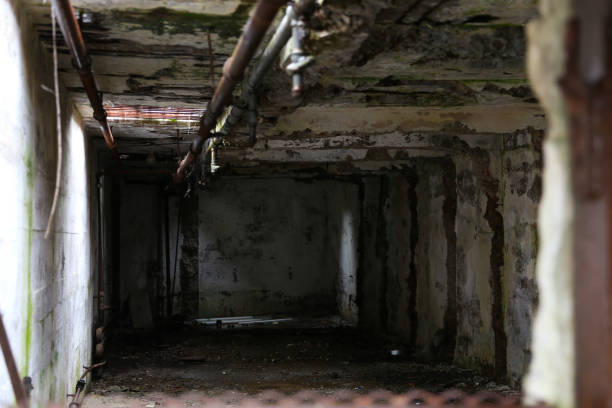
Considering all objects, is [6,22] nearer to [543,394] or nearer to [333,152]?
[543,394]

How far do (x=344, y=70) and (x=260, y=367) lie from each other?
376 cm

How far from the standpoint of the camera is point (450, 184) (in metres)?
6.40

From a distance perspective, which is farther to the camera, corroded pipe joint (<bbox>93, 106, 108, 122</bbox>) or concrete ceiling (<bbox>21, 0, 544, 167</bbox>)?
corroded pipe joint (<bbox>93, 106, 108, 122</bbox>)

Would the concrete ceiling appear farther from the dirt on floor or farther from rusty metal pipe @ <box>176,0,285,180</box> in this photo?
the dirt on floor

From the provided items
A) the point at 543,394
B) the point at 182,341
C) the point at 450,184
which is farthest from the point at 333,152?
the point at 543,394

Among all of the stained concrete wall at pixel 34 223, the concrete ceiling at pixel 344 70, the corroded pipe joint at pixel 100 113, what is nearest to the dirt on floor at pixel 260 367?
the stained concrete wall at pixel 34 223

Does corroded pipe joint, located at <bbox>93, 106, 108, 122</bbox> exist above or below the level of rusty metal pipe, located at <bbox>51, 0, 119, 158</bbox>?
below

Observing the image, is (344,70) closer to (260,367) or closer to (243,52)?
(243,52)

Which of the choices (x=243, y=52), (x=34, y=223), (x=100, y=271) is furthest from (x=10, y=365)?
(x=100, y=271)

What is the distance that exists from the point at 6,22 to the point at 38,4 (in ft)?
1.29

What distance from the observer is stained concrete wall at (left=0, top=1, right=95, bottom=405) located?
2.54 metres

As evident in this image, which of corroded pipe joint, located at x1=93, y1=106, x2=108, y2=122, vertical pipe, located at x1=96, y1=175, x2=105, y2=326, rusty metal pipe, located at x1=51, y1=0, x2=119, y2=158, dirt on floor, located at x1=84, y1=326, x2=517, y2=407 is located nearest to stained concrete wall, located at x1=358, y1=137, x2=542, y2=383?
dirt on floor, located at x1=84, y1=326, x2=517, y2=407

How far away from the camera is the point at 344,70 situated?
12.8 ft

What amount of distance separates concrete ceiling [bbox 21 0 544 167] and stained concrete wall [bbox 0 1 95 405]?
0.97ft
